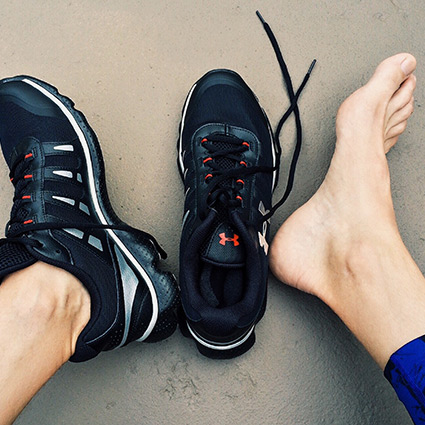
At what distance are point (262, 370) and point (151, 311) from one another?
0.28 metres

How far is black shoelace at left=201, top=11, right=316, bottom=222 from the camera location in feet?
2.76

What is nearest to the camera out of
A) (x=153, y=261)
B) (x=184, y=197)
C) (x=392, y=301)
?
(x=392, y=301)

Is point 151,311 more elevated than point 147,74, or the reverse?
point 147,74

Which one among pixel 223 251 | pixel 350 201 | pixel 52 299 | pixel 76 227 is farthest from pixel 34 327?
pixel 350 201

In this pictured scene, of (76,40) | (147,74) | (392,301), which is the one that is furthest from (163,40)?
(392,301)

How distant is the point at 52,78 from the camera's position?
3.30 feet

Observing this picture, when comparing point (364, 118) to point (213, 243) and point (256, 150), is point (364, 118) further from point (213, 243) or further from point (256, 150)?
point (213, 243)

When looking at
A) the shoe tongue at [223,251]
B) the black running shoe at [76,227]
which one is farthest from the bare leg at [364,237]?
the black running shoe at [76,227]

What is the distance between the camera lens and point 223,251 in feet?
2.54

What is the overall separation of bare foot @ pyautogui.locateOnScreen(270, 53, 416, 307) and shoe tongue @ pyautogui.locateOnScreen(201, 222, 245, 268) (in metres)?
0.12

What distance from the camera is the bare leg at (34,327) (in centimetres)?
65

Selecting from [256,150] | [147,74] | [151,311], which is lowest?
[151,311]

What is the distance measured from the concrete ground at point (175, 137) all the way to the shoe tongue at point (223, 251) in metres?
0.18

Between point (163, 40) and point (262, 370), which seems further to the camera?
point (163, 40)
